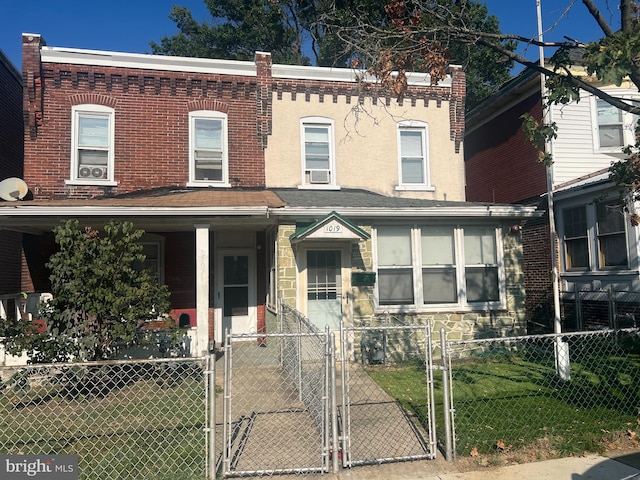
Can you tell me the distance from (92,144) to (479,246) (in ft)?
30.2

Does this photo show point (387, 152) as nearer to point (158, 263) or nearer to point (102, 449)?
point (158, 263)

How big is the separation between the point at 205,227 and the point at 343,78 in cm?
625

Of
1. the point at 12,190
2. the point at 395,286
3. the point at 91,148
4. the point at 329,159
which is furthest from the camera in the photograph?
the point at 329,159

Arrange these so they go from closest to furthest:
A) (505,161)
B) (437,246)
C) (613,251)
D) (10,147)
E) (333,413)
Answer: (333,413) < (437,246) < (613,251) < (10,147) < (505,161)

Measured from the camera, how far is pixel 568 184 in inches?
466

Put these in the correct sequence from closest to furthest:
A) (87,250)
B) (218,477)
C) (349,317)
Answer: (218,477)
(87,250)
(349,317)

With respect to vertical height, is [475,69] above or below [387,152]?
above

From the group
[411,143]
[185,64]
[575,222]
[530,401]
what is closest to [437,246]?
[530,401]

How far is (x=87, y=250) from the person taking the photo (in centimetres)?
643

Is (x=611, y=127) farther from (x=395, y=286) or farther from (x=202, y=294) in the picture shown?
(x=202, y=294)

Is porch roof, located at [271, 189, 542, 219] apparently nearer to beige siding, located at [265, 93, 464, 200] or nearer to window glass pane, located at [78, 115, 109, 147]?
beige siding, located at [265, 93, 464, 200]

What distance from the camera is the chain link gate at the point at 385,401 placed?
4531 mm

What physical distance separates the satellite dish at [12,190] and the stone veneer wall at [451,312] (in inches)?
218

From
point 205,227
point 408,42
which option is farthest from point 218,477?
point 408,42
